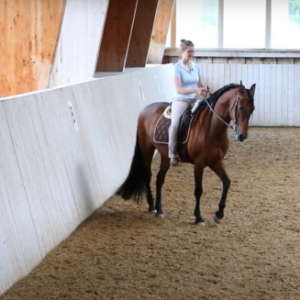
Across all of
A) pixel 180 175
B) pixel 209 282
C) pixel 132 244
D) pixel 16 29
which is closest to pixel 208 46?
pixel 180 175

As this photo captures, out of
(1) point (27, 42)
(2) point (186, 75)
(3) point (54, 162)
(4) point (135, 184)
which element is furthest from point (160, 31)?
(3) point (54, 162)

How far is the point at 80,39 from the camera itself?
1037cm

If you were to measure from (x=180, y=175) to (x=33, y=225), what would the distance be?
5202 millimetres

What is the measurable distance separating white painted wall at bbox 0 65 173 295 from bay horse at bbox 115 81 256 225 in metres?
0.51

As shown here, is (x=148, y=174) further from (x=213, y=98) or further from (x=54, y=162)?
(x=54, y=162)

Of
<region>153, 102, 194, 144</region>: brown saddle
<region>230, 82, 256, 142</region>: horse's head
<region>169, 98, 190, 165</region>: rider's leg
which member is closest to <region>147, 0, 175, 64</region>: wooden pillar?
<region>153, 102, 194, 144</region>: brown saddle

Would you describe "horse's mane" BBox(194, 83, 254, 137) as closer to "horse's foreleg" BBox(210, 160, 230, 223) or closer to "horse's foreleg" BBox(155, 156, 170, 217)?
"horse's foreleg" BBox(210, 160, 230, 223)

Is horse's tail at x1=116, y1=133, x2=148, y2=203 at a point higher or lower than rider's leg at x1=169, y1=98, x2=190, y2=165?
lower

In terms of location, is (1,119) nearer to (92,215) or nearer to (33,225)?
(33,225)

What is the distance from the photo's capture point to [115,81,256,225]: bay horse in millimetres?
7566

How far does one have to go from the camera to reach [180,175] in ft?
36.3

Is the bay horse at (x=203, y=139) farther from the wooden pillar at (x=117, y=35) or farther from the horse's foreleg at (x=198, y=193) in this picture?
the wooden pillar at (x=117, y=35)

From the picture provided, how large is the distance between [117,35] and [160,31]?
490 centimetres

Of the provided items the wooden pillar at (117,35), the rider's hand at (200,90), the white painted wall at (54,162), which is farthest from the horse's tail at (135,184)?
the wooden pillar at (117,35)
